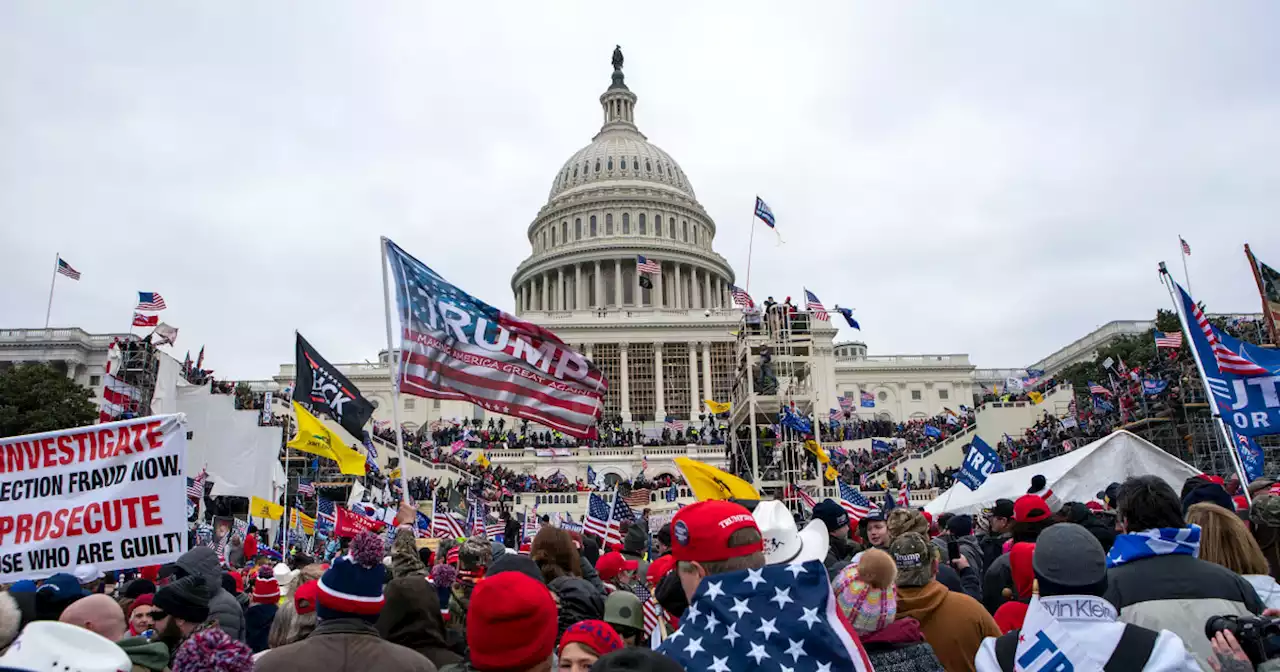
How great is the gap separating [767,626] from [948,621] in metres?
1.79

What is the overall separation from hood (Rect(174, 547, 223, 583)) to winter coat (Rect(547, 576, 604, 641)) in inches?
97.8

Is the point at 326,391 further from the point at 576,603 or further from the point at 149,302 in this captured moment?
the point at 149,302

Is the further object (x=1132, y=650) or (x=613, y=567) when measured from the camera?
(x=613, y=567)

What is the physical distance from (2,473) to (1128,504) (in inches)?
309

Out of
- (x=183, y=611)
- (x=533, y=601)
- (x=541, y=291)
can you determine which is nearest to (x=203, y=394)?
(x=183, y=611)

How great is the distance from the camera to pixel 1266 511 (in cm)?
537

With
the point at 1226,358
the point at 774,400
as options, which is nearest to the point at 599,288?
the point at 774,400

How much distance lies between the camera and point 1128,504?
16.0ft

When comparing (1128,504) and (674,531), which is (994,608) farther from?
(674,531)

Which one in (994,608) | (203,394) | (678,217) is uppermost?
(678,217)

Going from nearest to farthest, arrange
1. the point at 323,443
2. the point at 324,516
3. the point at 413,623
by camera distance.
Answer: the point at 413,623, the point at 323,443, the point at 324,516

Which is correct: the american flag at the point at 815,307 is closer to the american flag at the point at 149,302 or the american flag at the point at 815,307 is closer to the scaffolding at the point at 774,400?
the scaffolding at the point at 774,400

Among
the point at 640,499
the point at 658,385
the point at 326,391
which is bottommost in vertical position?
the point at 640,499

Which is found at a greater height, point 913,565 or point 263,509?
point 263,509
